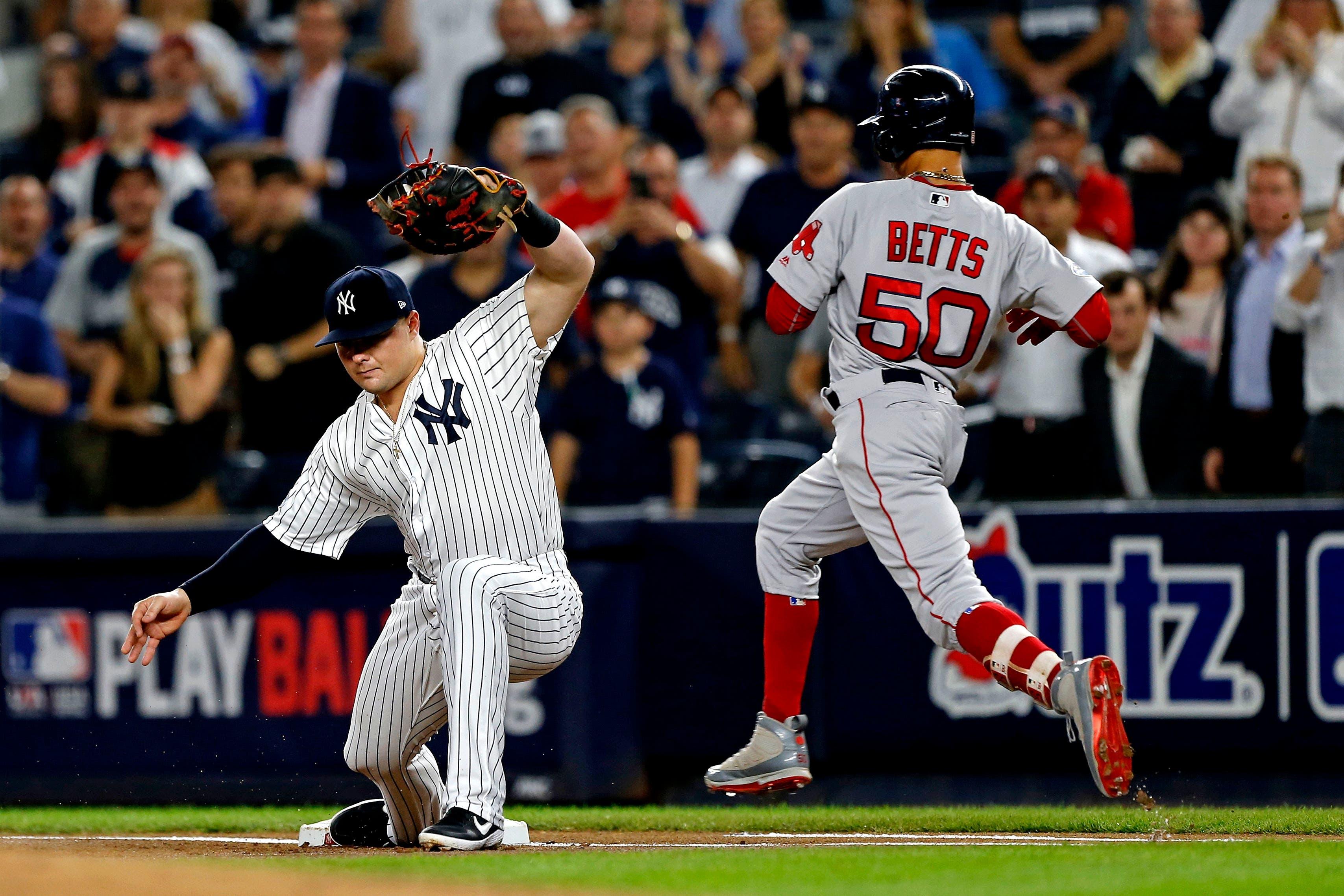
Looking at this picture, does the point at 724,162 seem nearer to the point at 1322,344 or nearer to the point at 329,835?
the point at 1322,344

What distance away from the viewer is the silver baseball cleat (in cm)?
538

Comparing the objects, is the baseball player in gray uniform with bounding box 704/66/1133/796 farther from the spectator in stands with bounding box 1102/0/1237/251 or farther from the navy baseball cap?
the spectator in stands with bounding box 1102/0/1237/251

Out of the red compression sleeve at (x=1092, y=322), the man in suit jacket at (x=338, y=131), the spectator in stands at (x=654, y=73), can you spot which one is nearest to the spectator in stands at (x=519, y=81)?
the spectator in stands at (x=654, y=73)

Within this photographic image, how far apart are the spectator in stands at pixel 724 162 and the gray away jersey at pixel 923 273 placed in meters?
4.46

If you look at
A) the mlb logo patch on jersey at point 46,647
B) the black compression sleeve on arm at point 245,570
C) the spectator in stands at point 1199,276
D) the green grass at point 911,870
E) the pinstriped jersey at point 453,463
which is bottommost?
the green grass at point 911,870

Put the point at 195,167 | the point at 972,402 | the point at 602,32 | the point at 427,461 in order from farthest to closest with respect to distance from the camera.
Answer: the point at 602,32
the point at 195,167
the point at 972,402
the point at 427,461

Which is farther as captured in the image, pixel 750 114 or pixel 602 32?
pixel 602 32

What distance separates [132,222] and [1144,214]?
5.08 m

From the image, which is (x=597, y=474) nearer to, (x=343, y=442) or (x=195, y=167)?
(x=343, y=442)

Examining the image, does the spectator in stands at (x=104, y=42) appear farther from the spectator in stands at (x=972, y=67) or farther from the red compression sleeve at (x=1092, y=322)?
the red compression sleeve at (x=1092, y=322)

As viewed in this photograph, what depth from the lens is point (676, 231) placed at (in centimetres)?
880

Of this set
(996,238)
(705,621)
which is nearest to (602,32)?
(705,621)

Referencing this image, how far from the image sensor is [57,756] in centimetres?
786

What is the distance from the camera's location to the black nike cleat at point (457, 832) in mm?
4742
